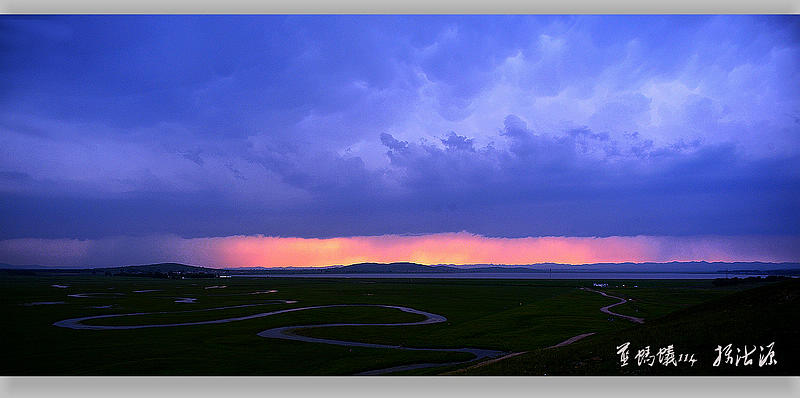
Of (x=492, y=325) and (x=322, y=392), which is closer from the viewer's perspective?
(x=322, y=392)

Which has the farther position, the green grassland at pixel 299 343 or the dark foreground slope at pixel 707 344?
the green grassland at pixel 299 343

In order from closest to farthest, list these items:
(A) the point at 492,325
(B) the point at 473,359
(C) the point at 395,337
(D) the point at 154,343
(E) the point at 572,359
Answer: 1. (E) the point at 572,359
2. (B) the point at 473,359
3. (D) the point at 154,343
4. (C) the point at 395,337
5. (A) the point at 492,325

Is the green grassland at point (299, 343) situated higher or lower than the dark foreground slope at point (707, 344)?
lower

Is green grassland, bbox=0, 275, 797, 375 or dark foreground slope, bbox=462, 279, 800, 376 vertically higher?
dark foreground slope, bbox=462, 279, 800, 376

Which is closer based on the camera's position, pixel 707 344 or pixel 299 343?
pixel 707 344

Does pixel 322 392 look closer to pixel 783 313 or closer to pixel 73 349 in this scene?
pixel 783 313

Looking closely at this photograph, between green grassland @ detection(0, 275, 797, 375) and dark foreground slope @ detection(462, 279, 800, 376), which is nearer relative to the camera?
dark foreground slope @ detection(462, 279, 800, 376)

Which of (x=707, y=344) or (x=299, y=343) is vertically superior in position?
(x=707, y=344)

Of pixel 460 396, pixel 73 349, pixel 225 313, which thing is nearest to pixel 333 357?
pixel 460 396
